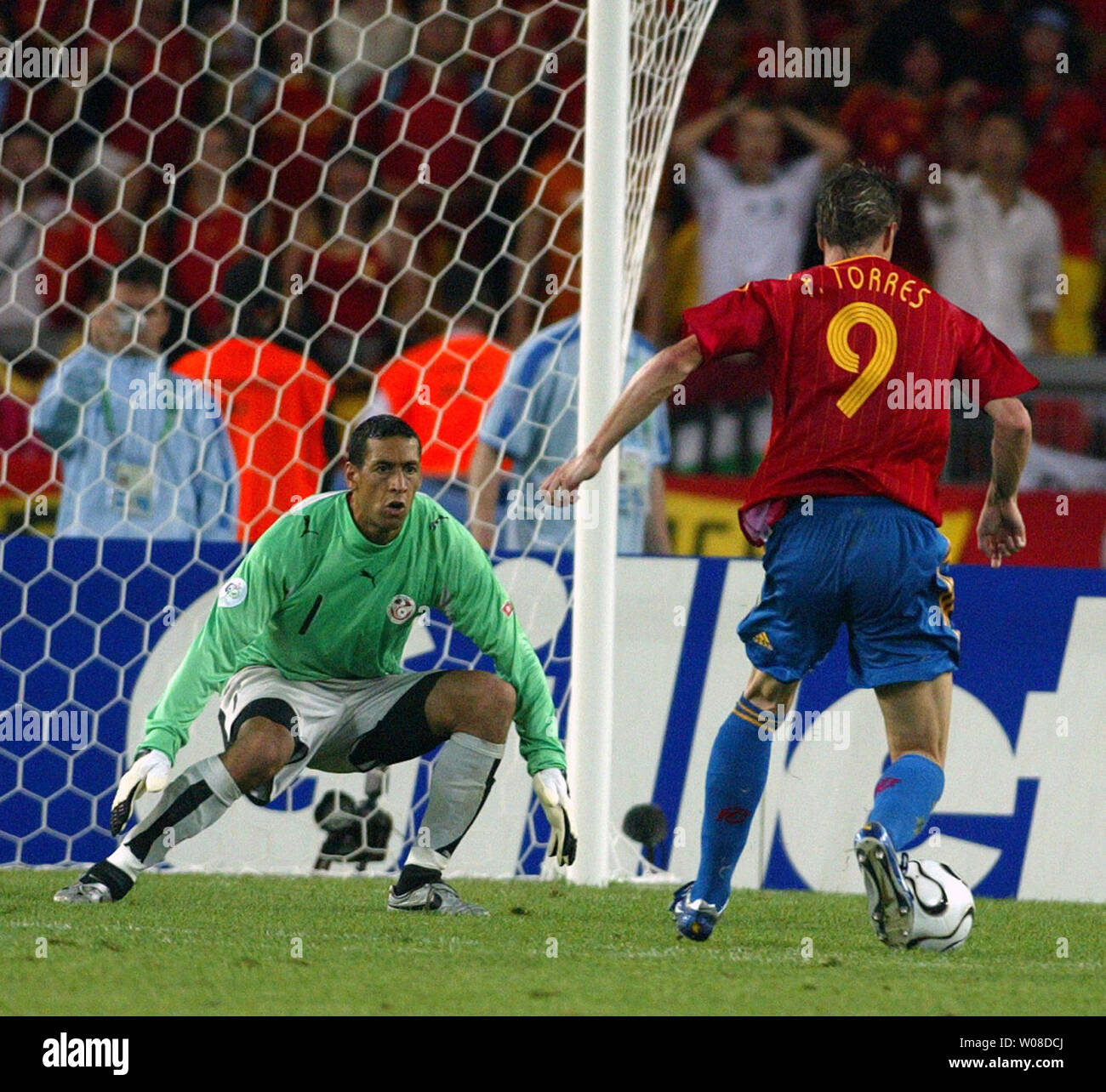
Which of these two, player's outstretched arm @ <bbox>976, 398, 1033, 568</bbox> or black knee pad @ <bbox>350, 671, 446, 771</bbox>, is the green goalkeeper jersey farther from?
player's outstretched arm @ <bbox>976, 398, 1033, 568</bbox>

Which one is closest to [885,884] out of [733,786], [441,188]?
[733,786]

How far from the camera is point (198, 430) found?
21.1ft

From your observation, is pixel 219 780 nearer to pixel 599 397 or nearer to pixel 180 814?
pixel 180 814

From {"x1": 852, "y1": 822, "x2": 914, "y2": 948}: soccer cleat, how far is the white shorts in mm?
1427

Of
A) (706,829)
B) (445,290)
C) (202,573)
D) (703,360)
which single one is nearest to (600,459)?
(703,360)

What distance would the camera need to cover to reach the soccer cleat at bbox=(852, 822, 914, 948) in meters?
3.79

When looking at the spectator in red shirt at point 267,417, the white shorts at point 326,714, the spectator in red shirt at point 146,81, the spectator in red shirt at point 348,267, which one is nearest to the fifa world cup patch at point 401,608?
the white shorts at point 326,714

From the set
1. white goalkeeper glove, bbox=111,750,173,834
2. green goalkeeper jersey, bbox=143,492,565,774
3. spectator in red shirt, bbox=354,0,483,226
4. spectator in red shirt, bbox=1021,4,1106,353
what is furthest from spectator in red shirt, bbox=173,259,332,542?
spectator in red shirt, bbox=1021,4,1106,353

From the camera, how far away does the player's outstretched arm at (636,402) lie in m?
3.99

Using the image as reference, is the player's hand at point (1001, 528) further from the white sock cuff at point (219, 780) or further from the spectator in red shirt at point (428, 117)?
the spectator in red shirt at point (428, 117)

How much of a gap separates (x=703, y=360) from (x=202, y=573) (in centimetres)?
228

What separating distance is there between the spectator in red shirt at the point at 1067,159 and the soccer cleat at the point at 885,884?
5.87m

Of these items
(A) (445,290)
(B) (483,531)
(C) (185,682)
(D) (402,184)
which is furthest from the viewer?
(D) (402,184)
